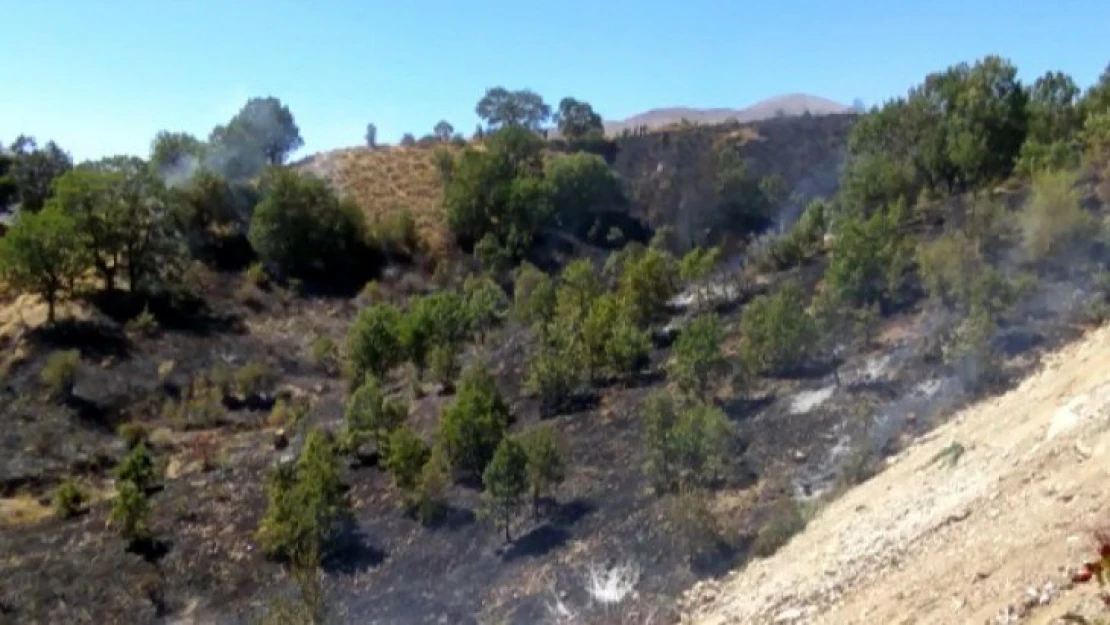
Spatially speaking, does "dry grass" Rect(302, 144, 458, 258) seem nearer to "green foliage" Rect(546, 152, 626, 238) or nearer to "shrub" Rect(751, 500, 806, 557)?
"green foliage" Rect(546, 152, 626, 238)

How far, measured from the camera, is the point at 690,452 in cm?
1659

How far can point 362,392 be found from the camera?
22.2m

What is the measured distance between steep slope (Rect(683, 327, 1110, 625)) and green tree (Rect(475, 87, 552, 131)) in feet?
180

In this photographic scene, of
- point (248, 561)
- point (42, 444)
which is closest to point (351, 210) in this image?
point (42, 444)

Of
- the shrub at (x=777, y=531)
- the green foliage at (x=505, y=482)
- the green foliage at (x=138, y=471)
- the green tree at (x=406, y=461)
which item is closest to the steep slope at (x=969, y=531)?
the shrub at (x=777, y=531)

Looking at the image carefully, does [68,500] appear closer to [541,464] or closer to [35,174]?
[541,464]

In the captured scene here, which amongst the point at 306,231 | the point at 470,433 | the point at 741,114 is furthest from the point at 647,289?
the point at 741,114

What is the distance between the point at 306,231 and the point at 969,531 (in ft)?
121

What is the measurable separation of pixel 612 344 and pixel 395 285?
2246cm

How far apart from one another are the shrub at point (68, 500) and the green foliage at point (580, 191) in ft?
88.6

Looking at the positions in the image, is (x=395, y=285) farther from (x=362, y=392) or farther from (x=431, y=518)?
(x=431, y=518)

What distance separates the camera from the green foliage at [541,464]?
1700cm

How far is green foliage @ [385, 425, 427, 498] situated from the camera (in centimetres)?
1845

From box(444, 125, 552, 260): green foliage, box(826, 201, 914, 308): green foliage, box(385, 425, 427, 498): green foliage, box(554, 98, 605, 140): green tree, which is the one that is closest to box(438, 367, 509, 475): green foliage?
box(385, 425, 427, 498): green foliage
